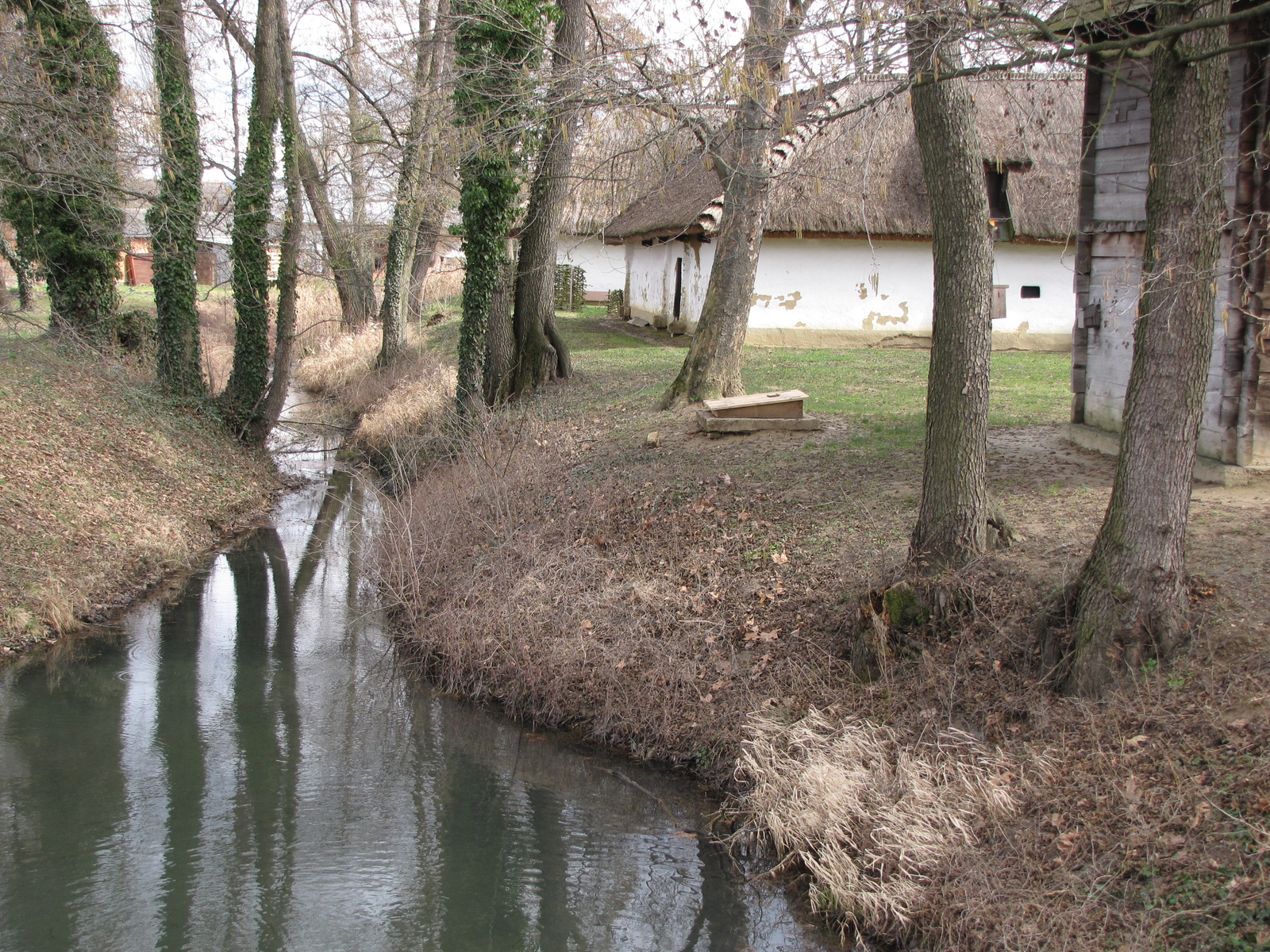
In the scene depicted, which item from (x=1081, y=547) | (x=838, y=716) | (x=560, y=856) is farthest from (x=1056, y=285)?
(x=560, y=856)

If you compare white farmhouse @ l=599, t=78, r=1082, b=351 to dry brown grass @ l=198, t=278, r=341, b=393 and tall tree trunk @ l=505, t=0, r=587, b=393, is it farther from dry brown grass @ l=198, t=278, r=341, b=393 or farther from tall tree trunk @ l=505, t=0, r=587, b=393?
dry brown grass @ l=198, t=278, r=341, b=393

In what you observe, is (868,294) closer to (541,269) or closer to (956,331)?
(541,269)

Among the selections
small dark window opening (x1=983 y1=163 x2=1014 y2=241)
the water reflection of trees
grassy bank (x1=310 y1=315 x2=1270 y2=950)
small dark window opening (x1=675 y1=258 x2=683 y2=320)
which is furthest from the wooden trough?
small dark window opening (x1=675 y1=258 x2=683 y2=320)

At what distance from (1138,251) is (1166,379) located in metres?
4.28

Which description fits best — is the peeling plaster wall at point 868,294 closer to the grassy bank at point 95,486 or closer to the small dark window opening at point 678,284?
the small dark window opening at point 678,284

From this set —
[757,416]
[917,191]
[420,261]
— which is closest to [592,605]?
[757,416]

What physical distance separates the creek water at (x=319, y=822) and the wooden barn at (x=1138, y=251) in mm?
5231

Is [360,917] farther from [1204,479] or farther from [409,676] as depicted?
[1204,479]

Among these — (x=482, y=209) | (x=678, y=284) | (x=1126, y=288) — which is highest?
(x=482, y=209)

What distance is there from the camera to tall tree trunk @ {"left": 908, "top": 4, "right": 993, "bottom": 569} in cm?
662

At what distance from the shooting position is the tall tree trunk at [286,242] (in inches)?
603

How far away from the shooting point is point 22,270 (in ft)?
64.7

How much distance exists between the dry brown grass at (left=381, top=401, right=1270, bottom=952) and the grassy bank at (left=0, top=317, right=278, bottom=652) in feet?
9.92

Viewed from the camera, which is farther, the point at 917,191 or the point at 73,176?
the point at 917,191
